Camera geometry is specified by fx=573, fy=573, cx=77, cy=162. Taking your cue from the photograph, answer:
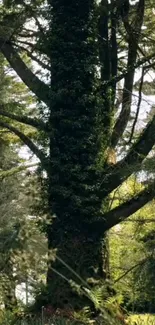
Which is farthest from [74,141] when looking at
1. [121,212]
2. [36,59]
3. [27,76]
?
[36,59]

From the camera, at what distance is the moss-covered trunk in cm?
1127

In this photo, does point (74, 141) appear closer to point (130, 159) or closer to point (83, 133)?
point (83, 133)

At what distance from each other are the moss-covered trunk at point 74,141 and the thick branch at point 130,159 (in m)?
0.21

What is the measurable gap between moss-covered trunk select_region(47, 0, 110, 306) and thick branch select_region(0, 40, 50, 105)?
13.2 inches

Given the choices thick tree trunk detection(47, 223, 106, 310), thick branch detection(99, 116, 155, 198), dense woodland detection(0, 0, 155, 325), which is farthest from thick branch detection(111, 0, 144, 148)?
thick tree trunk detection(47, 223, 106, 310)

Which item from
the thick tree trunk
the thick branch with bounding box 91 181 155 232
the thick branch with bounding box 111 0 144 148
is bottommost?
the thick tree trunk

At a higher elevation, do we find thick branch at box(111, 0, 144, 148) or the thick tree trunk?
thick branch at box(111, 0, 144, 148)

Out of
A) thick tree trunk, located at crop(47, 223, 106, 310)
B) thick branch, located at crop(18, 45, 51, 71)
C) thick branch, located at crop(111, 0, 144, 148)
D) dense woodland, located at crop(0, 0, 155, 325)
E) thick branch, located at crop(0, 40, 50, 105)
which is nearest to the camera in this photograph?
thick tree trunk, located at crop(47, 223, 106, 310)

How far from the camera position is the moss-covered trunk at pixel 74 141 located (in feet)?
37.0

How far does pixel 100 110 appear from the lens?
12.0 meters

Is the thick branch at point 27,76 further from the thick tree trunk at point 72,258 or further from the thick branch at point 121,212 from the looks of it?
the thick tree trunk at point 72,258

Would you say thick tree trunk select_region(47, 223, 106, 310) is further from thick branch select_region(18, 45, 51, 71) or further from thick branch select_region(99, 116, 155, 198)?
thick branch select_region(18, 45, 51, 71)

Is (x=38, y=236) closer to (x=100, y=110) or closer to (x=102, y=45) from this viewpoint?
(x=100, y=110)

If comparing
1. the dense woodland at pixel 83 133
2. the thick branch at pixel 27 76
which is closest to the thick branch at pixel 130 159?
the dense woodland at pixel 83 133
